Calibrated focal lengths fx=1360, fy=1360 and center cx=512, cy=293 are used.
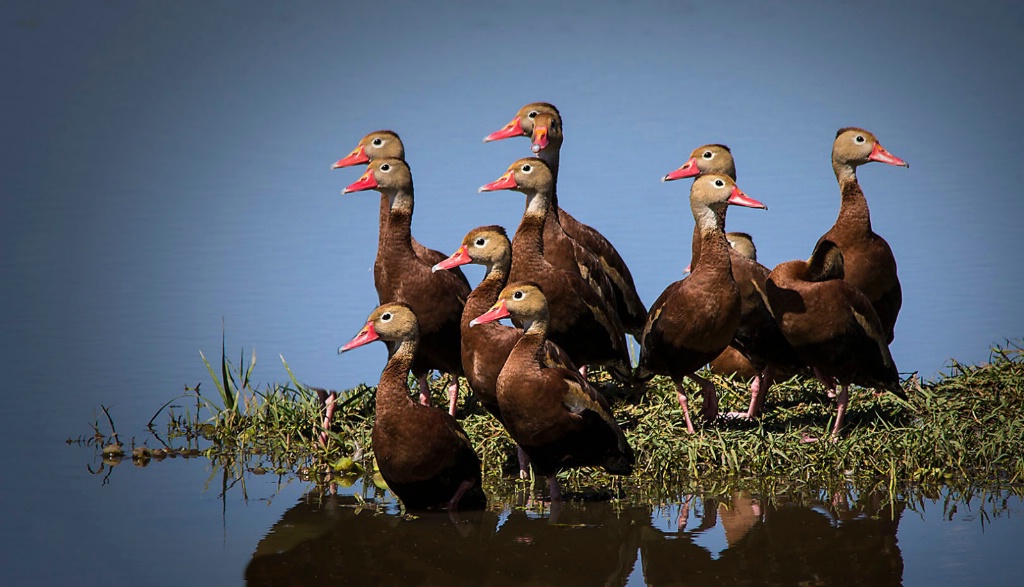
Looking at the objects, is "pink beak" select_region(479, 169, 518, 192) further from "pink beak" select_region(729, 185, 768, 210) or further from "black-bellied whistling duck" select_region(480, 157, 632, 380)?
"pink beak" select_region(729, 185, 768, 210)

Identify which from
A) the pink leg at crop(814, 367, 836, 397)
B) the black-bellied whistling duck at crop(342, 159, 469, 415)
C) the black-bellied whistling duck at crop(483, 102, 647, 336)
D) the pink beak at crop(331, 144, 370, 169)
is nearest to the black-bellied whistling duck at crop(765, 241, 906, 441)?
the pink leg at crop(814, 367, 836, 397)

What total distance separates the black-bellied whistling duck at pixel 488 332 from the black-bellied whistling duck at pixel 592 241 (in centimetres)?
151

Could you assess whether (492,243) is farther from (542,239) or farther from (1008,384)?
(1008,384)

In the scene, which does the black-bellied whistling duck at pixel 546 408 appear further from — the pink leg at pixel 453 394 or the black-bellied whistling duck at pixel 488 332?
the pink leg at pixel 453 394

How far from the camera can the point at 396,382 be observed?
257 inches

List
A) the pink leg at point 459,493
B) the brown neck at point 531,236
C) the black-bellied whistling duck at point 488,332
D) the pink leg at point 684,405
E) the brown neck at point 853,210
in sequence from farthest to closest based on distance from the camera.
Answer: the brown neck at point 853,210 → the brown neck at point 531,236 → the pink leg at point 684,405 → the black-bellied whistling duck at point 488,332 → the pink leg at point 459,493

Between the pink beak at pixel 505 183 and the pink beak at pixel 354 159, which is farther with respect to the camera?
the pink beak at pixel 354 159

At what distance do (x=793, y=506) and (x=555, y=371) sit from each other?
1.31 m

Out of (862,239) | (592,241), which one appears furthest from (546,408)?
(862,239)

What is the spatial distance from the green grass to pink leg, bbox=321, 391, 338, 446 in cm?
5

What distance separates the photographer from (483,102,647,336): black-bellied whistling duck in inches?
347

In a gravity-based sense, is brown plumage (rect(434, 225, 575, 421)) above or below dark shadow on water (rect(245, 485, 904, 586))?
above

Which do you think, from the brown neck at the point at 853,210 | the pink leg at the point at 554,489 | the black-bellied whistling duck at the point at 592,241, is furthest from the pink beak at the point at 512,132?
the pink leg at the point at 554,489

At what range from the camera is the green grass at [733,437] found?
6930 mm
